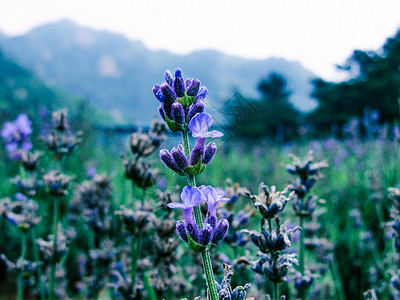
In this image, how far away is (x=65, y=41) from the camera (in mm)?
50375

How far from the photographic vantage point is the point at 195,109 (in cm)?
83

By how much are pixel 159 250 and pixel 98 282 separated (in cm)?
80

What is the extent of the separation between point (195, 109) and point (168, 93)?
8cm

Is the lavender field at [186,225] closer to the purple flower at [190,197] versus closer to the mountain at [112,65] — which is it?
the purple flower at [190,197]

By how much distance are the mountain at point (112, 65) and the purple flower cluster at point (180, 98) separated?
30682 millimetres

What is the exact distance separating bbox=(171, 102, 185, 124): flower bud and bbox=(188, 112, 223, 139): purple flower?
4cm

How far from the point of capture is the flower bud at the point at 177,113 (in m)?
0.79

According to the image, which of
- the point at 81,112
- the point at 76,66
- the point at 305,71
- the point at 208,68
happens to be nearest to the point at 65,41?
the point at 76,66

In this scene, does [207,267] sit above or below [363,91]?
below

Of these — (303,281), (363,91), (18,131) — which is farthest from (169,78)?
(363,91)

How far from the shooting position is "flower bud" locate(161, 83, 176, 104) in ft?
2.70

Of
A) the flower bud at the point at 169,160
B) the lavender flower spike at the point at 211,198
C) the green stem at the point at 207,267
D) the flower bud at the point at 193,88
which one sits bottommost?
the green stem at the point at 207,267

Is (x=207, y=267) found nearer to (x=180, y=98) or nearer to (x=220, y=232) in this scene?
(x=220, y=232)

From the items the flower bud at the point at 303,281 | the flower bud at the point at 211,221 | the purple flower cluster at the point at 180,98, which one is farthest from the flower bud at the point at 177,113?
the flower bud at the point at 303,281
